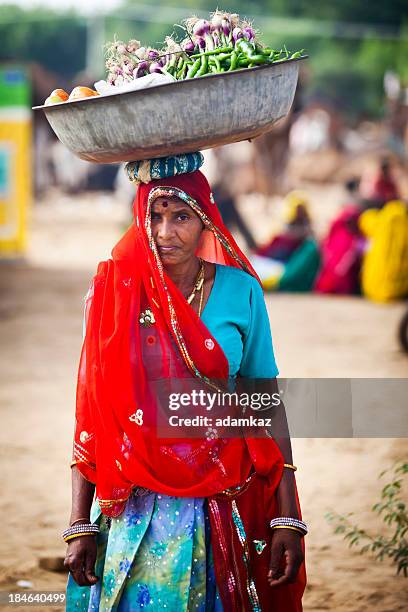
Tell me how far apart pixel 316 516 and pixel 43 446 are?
1974 mm

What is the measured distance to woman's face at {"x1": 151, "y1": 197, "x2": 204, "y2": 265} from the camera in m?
2.63

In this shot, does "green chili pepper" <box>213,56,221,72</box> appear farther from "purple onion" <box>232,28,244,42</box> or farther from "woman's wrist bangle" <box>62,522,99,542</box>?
"woman's wrist bangle" <box>62,522,99,542</box>

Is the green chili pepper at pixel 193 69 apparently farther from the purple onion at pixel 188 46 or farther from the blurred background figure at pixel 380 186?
the blurred background figure at pixel 380 186

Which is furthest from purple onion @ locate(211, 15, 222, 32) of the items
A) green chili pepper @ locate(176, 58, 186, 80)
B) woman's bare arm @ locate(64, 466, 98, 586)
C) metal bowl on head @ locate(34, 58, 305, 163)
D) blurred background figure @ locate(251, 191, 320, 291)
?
blurred background figure @ locate(251, 191, 320, 291)

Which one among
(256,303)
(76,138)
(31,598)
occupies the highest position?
(76,138)

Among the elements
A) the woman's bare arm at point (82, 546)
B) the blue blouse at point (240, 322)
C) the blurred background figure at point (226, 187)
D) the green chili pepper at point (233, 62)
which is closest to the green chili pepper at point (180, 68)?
the green chili pepper at point (233, 62)

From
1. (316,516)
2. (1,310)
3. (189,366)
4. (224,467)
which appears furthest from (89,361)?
(1,310)

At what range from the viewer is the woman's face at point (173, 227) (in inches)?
104

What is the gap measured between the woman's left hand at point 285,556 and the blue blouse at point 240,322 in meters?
0.44

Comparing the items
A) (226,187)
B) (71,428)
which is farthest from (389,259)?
(71,428)

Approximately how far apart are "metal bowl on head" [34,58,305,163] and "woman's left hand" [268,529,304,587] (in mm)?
1072

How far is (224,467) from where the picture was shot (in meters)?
2.60

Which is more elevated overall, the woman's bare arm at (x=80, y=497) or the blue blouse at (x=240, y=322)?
the blue blouse at (x=240, y=322)

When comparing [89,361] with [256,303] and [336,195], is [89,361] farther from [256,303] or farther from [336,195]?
[336,195]
